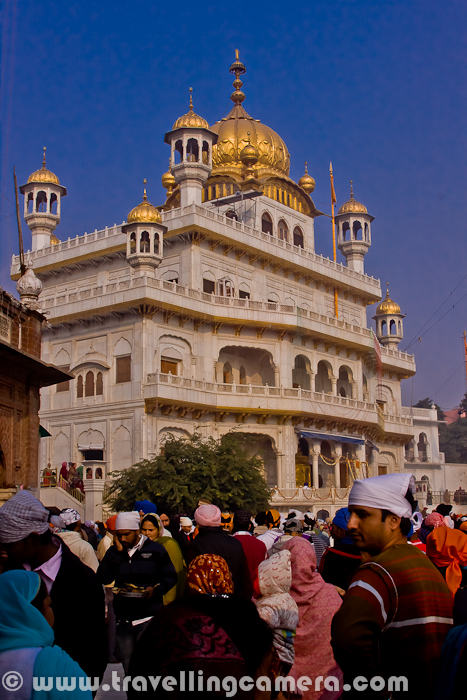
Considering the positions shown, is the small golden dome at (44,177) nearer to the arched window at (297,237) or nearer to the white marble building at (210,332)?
the white marble building at (210,332)

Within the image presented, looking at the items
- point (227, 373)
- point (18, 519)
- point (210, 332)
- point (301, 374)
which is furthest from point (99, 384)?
point (18, 519)

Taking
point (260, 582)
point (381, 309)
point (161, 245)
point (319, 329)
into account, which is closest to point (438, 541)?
point (260, 582)

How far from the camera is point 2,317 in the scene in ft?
45.1

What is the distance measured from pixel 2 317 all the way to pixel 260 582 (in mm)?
10400

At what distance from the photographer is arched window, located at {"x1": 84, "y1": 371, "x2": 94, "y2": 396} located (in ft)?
101

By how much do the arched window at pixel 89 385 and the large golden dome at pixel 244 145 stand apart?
14.6 meters

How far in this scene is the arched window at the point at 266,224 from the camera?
1563 inches

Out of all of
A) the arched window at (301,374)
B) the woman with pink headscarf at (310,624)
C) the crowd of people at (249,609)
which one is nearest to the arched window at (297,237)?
the arched window at (301,374)

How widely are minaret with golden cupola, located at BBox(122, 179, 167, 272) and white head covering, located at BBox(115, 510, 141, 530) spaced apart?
24.5 m

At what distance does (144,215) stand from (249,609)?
95.8 ft

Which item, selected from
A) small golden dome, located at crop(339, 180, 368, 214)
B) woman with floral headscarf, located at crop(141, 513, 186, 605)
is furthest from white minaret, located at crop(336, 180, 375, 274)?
woman with floral headscarf, located at crop(141, 513, 186, 605)

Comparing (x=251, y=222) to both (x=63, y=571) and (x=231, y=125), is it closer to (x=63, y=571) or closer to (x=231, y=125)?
(x=231, y=125)

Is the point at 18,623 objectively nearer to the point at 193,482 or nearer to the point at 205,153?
the point at 193,482

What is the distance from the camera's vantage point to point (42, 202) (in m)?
37.9
